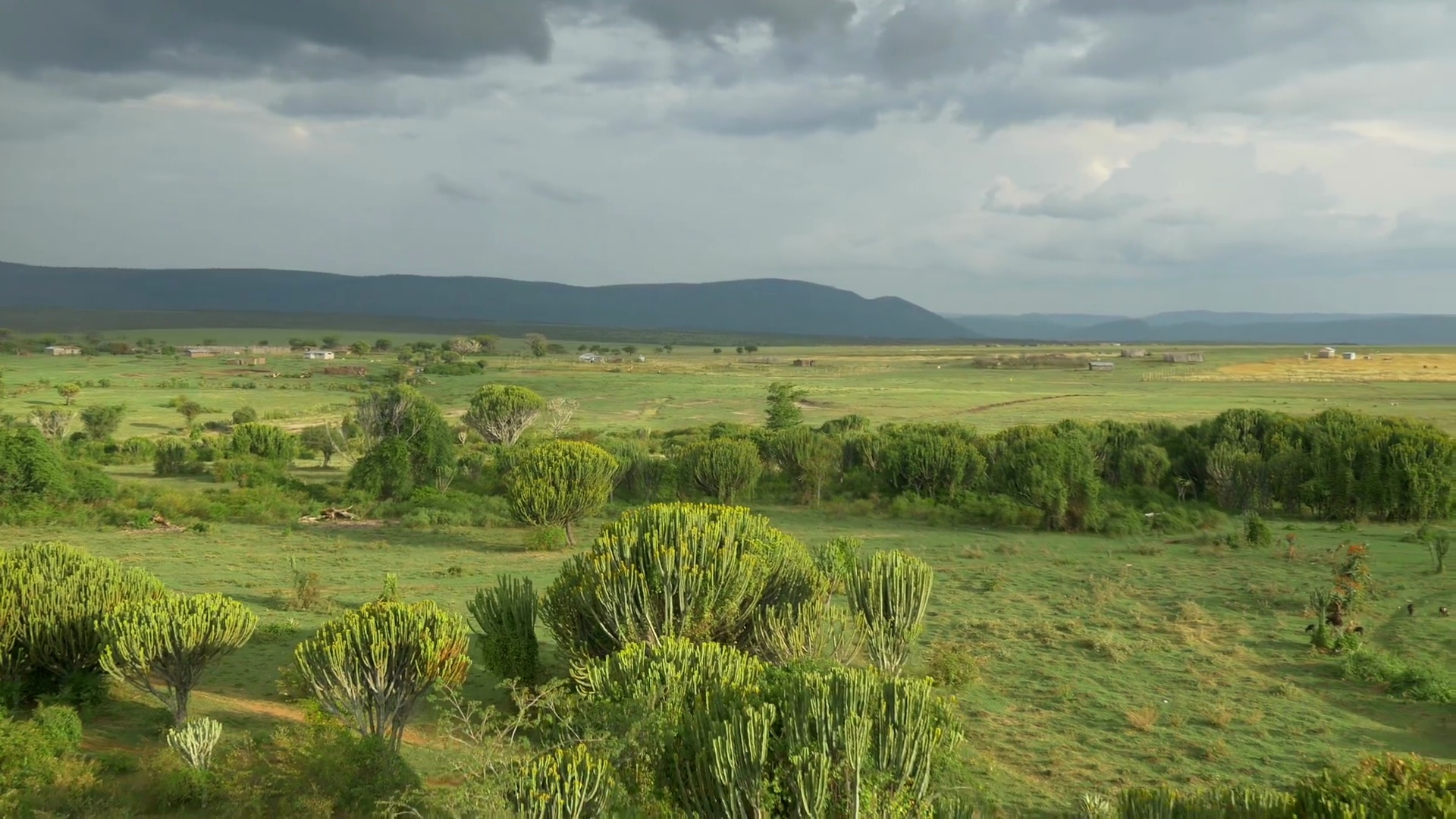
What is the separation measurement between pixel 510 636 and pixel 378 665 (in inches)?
114

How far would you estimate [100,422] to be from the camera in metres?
48.5

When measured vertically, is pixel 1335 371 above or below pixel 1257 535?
above

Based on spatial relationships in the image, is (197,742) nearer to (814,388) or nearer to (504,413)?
(504,413)

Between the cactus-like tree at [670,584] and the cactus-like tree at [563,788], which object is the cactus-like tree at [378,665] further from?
the cactus-like tree at [563,788]

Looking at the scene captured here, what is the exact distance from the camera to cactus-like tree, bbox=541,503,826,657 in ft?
40.1

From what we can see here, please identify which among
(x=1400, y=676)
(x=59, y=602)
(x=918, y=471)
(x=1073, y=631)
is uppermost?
(x=59, y=602)

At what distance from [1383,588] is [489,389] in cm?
3463

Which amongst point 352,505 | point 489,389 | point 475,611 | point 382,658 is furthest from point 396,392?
point 382,658

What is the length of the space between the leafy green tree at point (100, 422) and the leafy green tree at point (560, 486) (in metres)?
32.4

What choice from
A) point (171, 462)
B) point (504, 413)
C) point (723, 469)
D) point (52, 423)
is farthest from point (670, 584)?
point (52, 423)

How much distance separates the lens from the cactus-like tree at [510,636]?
46.2ft

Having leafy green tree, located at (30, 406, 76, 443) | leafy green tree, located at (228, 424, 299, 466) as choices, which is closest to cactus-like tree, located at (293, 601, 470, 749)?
leafy green tree, located at (228, 424, 299, 466)

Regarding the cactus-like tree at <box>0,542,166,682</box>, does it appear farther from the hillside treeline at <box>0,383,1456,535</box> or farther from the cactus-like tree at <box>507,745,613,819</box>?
the hillside treeline at <box>0,383,1456,535</box>

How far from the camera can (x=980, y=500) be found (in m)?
31.0
